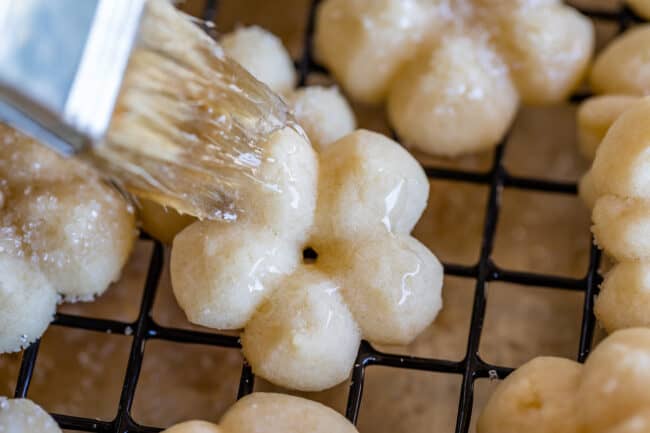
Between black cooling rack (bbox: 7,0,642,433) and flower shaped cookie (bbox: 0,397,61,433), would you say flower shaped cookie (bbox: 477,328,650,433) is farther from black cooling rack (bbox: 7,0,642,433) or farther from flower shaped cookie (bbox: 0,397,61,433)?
flower shaped cookie (bbox: 0,397,61,433)

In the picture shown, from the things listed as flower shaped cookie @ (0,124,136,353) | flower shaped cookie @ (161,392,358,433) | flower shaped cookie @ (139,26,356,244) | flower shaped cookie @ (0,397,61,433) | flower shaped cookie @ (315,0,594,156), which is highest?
flower shaped cookie @ (315,0,594,156)

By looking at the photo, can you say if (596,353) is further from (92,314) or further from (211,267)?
(92,314)

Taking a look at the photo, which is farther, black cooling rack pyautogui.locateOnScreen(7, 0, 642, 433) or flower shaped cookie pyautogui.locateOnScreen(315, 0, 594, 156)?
flower shaped cookie pyautogui.locateOnScreen(315, 0, 594, 156)

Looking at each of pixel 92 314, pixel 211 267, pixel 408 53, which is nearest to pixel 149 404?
pixel 92 314

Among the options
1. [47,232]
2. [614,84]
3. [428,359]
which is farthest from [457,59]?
[47,232]

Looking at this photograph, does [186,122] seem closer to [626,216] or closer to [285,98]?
[285,98]

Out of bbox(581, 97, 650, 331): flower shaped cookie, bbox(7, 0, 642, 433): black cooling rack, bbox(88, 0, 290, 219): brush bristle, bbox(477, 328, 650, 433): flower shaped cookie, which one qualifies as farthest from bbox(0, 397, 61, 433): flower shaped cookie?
bbox(581, 97, 650, 331): flower shaped cookie

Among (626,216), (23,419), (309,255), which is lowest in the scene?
(23,419)

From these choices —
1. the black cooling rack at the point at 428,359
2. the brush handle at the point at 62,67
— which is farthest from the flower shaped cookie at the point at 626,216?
the brush handle at the point at 62,67
